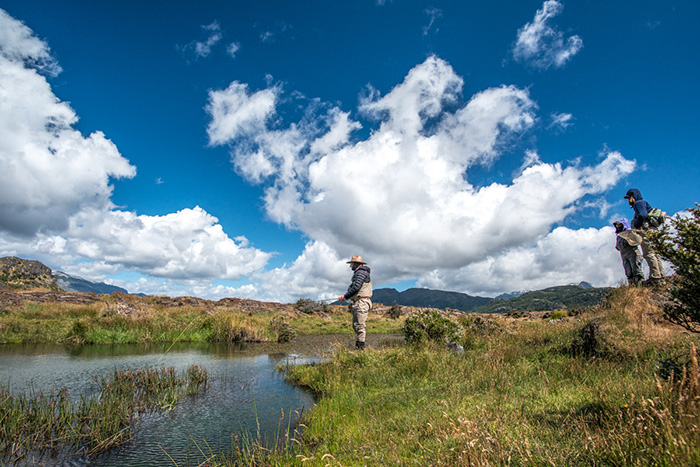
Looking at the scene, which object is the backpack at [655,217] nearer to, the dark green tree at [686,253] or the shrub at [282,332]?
the dark green tree at [686,253]

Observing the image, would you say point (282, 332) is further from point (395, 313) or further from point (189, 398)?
point (395, 313)

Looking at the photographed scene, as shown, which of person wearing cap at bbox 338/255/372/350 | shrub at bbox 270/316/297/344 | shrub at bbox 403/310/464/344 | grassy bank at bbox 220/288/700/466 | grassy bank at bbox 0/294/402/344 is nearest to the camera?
grassy bank at bbox 220/288/700/466

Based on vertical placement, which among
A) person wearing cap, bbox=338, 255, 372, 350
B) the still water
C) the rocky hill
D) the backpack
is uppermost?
the rocky hill

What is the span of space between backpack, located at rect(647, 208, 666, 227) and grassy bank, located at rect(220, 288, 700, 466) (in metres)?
2.27

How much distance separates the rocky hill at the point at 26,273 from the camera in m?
57.8

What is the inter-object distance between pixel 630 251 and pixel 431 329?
8.45m

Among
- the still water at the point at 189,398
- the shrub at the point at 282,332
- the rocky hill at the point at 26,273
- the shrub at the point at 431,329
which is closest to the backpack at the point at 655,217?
the shrub at the point at 431,329

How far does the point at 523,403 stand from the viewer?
5.02 m

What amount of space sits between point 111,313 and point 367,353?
1795 centimetres

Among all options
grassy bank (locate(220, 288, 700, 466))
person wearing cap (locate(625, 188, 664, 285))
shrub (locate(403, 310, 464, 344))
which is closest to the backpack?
person wearing cap (locate(625, 188, 664, 285))

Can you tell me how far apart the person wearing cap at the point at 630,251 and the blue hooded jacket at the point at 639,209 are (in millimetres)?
762

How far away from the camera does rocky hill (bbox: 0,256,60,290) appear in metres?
57.8

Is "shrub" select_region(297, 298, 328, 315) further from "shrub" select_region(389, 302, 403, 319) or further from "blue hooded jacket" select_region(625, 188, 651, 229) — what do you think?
"blue hooded jacket" select_region(625, 188, 651, 229)

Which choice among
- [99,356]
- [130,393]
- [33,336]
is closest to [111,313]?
[33,336]
